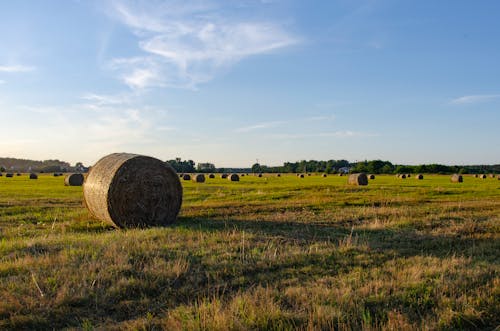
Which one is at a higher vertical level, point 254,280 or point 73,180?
point 73,180

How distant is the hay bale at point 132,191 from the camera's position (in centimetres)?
1334

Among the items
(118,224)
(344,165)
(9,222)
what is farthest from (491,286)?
(344,165)

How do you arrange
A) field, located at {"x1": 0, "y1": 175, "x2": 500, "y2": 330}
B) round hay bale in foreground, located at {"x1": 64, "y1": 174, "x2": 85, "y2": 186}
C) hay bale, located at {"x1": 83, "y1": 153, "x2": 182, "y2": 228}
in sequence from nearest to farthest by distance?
field, located at {"x1": 0, "y1": 175, "x2": 500, "y2": 330} → hay bale, located at {"x1": 83, "y1": 153, "x2": 182, "y2": 228} → round hay bale in foreground, located at {"x1": 64, "y1": 174, "x2": 85, "y2": 186}

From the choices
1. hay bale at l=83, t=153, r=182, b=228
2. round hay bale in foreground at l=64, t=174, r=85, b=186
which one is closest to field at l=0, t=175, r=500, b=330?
hay bale at l=83, t=153, r=182, b=228

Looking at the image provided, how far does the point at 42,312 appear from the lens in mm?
5168

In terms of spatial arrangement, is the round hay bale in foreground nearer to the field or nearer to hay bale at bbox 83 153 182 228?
hay bale at bbox 83 153 182 228

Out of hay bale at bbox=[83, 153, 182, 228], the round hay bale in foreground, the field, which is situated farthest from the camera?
the round hay bale in foreground

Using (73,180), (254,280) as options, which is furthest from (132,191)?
(73,180)

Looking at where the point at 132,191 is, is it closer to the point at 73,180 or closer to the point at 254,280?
the point at 254,280

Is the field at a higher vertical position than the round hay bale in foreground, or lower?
lower

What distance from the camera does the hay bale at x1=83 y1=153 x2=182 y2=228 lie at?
1334 centimetres

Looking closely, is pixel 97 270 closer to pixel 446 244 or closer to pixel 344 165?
pixel 446 244

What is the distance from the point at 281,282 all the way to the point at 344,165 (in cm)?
14415

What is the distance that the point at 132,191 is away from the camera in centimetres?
1371
